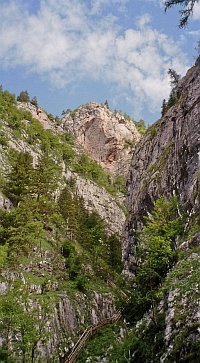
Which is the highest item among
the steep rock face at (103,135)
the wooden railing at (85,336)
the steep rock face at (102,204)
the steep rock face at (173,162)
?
the steep rock face at (103,135)

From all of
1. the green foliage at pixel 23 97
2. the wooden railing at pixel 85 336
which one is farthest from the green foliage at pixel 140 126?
the wooden railing at pixel 85 336

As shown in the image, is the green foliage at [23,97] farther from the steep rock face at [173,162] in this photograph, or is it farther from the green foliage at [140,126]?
the steep rock face at [173,162]

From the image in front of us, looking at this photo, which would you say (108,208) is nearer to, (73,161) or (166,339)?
(73,161)

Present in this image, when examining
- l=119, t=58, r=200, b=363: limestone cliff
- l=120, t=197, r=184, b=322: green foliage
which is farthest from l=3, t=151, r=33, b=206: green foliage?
l=120, t=197, r=184, b=322: green foliage

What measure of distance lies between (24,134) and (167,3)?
63366 millimetres

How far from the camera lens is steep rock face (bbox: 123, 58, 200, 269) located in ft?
110

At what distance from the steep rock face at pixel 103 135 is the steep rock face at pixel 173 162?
205ft

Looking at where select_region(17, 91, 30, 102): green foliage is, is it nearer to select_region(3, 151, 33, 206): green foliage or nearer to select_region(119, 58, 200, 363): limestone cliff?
select_region(119, 58, 200, 363): limestone cliff

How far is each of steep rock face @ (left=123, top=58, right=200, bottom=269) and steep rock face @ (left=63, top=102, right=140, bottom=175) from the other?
62604 millimetres

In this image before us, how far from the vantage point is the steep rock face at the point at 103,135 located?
121 metres

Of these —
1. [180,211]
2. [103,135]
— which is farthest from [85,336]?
[103,135]

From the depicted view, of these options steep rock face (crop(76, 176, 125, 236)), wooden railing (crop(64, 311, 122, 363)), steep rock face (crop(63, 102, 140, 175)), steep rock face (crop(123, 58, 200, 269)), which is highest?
steep rock face (crop(63, 102, 140, 175))

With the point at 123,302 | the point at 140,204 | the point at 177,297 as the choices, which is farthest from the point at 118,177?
the point at 177,297

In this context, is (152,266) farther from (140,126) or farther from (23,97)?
(140,126)
